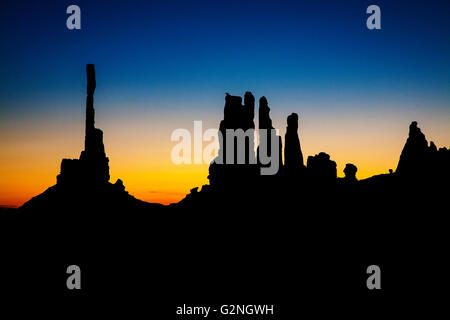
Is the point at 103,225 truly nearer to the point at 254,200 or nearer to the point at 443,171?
the point at 254,200

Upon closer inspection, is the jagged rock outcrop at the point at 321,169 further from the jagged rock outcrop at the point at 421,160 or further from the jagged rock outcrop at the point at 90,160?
the jagged rock outcrop at the point at 90,160

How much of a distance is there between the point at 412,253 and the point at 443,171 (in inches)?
1580

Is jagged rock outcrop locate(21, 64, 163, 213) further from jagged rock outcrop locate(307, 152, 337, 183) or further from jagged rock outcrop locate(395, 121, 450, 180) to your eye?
jagged rock outcrop locate(395, 121, 450, 180)

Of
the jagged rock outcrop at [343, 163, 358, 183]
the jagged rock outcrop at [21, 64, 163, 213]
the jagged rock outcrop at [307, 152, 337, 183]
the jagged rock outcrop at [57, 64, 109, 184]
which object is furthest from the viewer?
the jagged rock outcrop at [343, 163, 358, 183]

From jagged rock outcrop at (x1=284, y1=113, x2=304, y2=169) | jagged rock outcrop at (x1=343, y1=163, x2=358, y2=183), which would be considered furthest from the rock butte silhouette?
jagged rock outcrop at (x1=343, y1=163, x2=358, y2=183)

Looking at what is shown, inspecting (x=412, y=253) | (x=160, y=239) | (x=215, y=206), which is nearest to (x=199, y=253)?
(x=160, y=239)

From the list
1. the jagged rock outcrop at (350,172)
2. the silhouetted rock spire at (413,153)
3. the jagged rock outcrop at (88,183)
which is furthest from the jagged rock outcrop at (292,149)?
the jagged rock outcrop at (88,183)

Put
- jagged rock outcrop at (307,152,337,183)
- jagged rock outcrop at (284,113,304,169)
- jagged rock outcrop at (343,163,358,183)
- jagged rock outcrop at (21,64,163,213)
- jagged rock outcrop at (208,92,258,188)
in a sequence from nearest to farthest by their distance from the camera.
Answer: jagged rock outcrop at (21,64,163,213), jagged rock outcrop at (208,92,258,188), jagged rock outcrop at (307,152,337,183), jagged rock outcrop at (284,113,304,169), jagged rock outcrop at (343,163,358,183)

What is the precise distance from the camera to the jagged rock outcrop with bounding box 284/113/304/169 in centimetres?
10669

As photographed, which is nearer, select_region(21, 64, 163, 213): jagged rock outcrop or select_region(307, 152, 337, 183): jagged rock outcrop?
select_region(21, 64, 163, 213): jagged rock outcrop

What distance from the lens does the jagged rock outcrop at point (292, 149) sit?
10669cm

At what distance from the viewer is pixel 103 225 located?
10275 cm

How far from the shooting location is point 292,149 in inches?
4208
